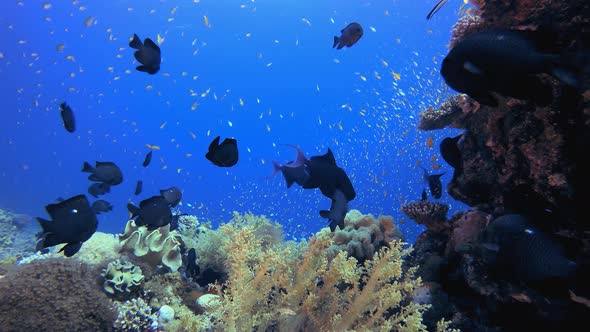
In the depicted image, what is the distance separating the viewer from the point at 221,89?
73875mm

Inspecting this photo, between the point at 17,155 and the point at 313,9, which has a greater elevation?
the point at 313,9

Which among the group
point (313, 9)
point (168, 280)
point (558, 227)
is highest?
point (313, 9)

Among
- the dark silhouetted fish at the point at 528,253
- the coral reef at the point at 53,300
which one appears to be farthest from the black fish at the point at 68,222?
the dark silhouetted fish at the point at 528,253

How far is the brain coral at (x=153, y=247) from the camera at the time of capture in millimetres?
5973

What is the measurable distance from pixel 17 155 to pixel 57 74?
34.2 m

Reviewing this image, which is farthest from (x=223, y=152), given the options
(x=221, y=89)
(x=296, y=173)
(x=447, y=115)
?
(x=221, y=89)

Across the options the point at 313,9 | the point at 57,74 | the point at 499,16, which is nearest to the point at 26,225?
the point at 499,16

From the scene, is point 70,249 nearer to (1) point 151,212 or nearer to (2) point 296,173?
(1) point 151,212

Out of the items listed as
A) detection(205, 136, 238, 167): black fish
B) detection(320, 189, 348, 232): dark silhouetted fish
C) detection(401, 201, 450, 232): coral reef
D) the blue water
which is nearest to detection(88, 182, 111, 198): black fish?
detection(205, 136, 238, 167): black fish

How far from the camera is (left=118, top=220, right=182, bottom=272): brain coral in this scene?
5.97 m

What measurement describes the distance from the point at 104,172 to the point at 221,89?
7060cm

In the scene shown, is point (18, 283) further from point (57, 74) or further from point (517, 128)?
point (57, 74)

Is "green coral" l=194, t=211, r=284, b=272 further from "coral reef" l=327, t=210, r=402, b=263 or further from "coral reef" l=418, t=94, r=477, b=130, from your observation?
"coral reef" l=418, t=94, r=477, b=130

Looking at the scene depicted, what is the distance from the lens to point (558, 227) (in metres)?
3.36
